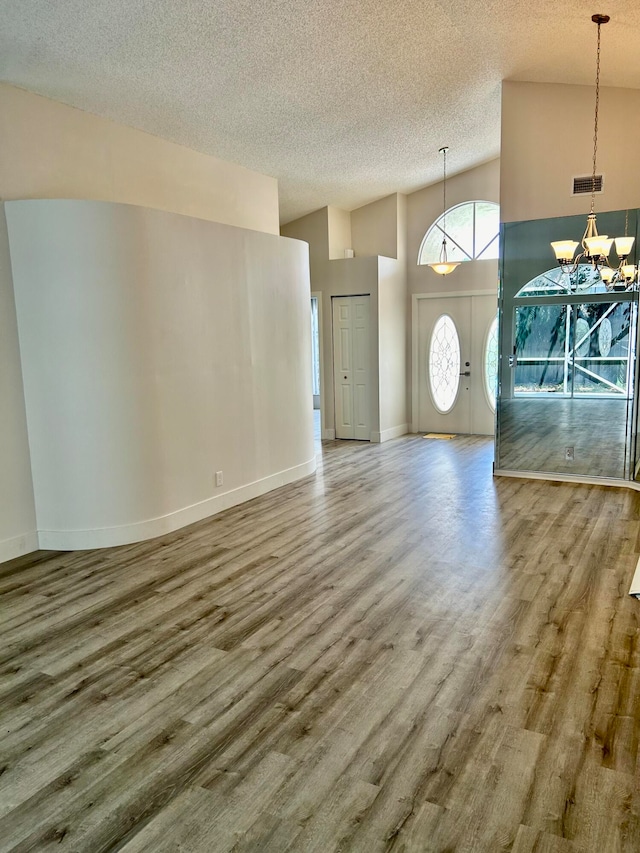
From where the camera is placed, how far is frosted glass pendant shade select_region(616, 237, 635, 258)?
523cm

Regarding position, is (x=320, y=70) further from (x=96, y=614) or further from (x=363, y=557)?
(x=96, y=614)

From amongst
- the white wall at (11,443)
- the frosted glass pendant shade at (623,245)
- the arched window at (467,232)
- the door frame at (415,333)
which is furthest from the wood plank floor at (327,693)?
the arched window at (467,232)

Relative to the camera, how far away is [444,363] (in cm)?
913

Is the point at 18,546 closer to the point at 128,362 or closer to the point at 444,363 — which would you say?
the point at 128,362

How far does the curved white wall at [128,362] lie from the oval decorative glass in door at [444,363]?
4.29 meters

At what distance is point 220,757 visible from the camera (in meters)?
2.15

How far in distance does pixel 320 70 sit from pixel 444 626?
4311 millimetres

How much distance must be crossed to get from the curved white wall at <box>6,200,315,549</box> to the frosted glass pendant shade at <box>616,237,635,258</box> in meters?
3.31

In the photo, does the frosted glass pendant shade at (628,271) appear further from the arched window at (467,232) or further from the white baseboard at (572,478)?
the arched window at (467,232)

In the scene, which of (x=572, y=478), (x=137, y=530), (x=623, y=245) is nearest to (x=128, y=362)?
(x=137, y=530)

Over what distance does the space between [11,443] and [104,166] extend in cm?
239

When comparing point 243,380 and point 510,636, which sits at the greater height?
point 243,380

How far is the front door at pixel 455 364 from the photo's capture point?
8.77 meters

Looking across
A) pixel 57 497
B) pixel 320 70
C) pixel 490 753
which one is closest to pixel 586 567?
pixel 490 753
